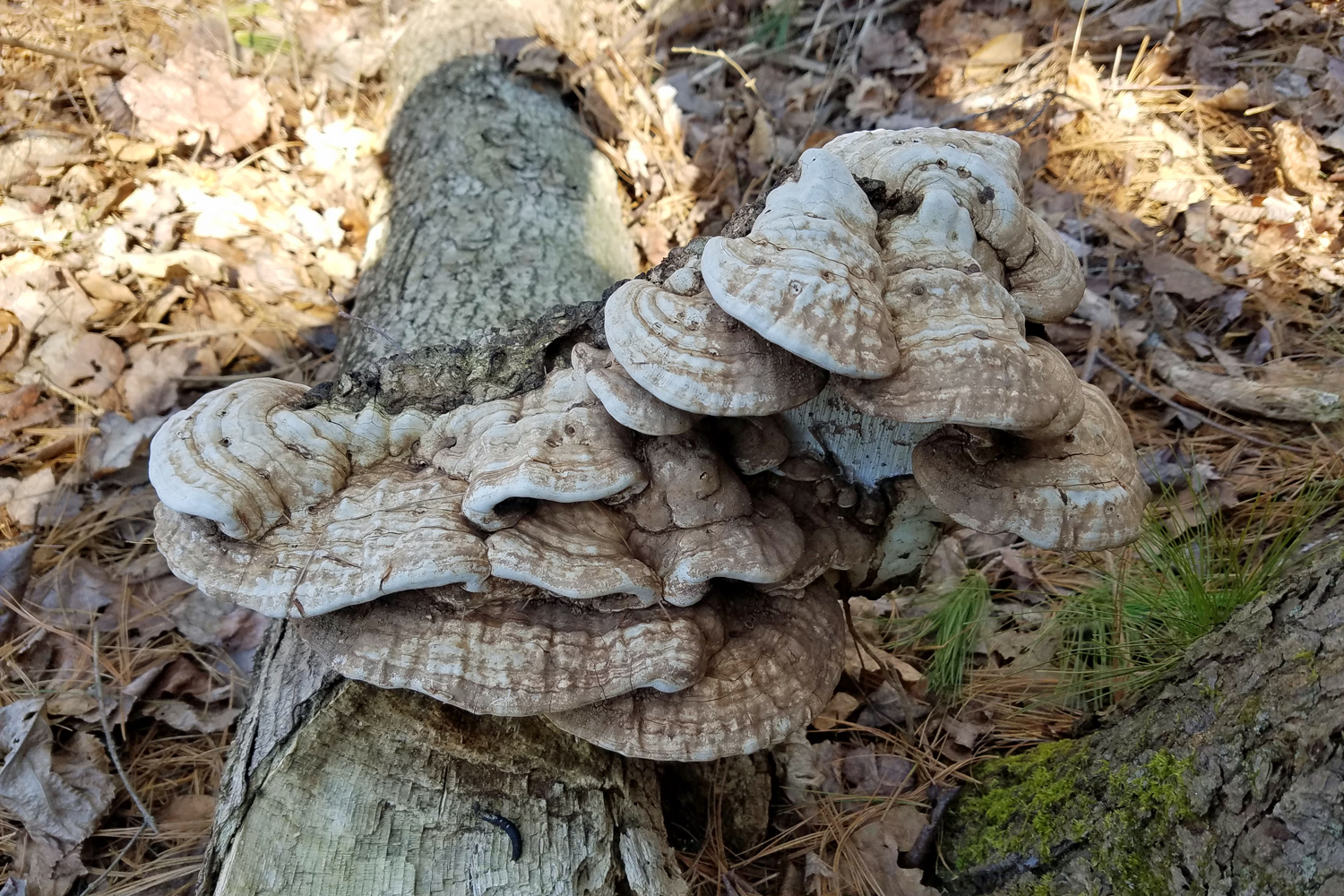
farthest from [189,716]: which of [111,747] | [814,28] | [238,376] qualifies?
[814,28]

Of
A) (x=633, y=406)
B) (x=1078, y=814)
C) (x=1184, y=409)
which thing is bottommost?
(x=1184, y=409)

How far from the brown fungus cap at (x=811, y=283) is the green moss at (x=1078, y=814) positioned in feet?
4.25

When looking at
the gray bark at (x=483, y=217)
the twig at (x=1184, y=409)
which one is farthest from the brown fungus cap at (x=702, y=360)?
the twig at (x=1184, y=409)

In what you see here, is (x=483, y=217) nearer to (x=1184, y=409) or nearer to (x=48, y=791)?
(x=48, y=791)

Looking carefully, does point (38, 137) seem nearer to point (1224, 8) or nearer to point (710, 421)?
point (710, 421)

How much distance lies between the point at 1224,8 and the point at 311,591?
6.65 meters

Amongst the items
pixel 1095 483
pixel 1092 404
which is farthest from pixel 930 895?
pixel 1092 404

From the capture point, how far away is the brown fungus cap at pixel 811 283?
5.25 ft

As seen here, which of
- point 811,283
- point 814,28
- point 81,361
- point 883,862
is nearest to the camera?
point 811,283

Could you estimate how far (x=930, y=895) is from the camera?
8.11ft

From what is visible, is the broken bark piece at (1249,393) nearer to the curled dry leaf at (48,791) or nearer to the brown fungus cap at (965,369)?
the brown fungus cap at (965,369)

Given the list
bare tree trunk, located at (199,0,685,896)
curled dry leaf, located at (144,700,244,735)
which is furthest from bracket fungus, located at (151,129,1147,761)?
curled dry leaf, located at (144,700,244,735)

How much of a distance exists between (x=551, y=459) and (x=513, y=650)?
0.47m

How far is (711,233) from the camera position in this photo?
5027 millimetres
